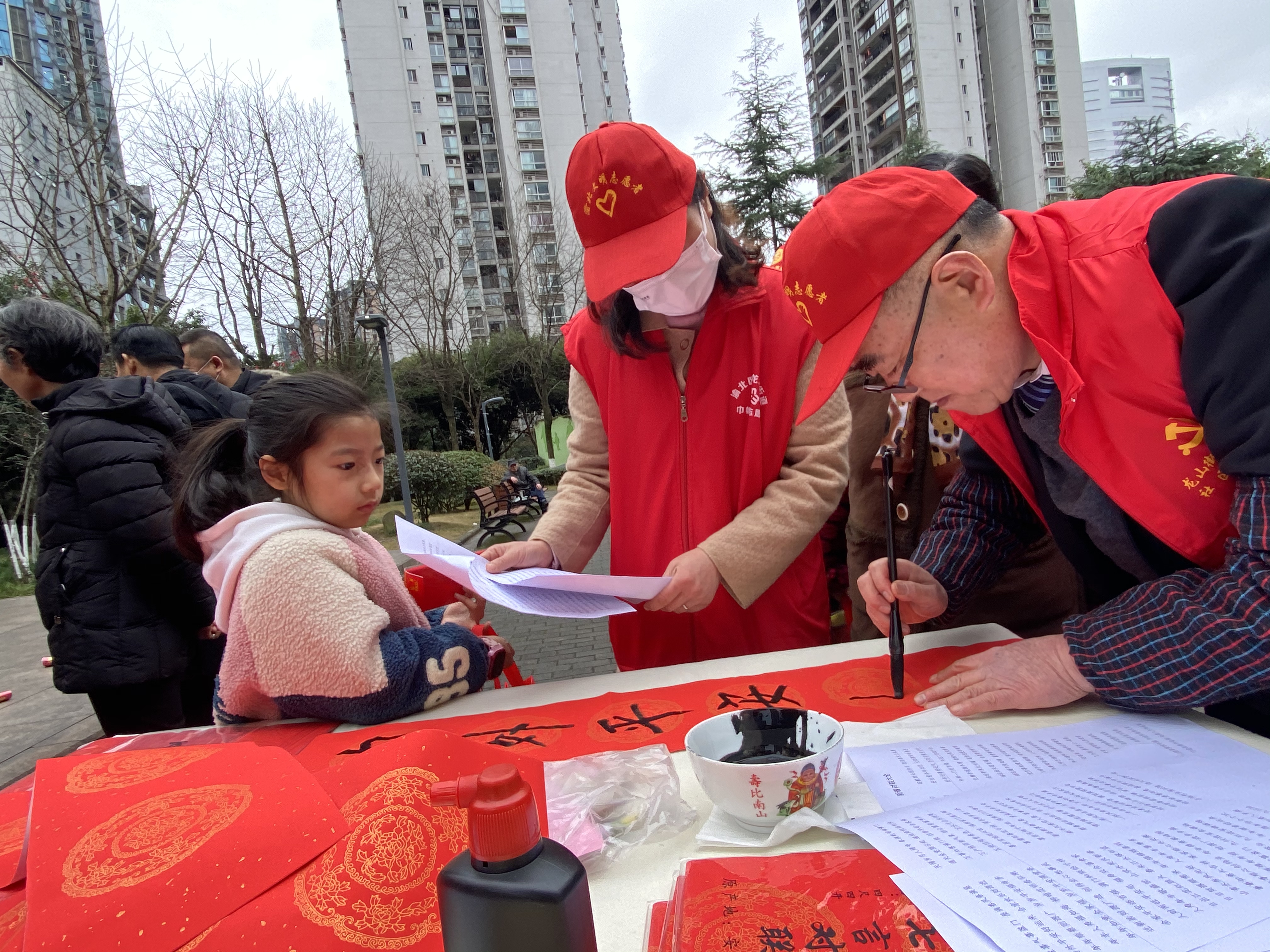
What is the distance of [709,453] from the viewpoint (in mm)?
1737

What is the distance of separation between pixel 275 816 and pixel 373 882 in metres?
0.18

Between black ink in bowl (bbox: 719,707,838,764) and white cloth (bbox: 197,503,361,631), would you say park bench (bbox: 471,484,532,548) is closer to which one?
white cloth (bbox: 197,503,361,631)

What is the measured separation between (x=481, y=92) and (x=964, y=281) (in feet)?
172

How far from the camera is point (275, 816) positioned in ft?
2.92

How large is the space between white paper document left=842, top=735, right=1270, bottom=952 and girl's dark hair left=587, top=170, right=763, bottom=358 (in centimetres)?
118

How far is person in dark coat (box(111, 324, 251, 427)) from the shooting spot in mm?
3207

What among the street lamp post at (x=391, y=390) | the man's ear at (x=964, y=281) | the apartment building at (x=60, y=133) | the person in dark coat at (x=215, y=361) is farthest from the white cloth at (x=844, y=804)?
the street lamp post at (x=391, y=390)

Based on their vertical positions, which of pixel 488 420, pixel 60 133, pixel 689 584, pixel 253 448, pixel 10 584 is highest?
pixel 60 133

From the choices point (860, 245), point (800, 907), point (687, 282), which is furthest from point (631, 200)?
point (800, 907)

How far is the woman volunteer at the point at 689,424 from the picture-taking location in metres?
1.58

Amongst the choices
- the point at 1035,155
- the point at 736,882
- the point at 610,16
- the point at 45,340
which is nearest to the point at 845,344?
the point at 736,882

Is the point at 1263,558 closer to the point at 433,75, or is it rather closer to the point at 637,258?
the point at 637,258

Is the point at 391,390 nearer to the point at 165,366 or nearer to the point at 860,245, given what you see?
the point at 165,366

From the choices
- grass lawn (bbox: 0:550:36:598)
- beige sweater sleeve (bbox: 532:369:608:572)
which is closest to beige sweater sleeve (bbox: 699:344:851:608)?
beige sweater sleeve (bbox: 532:369:608:572)
